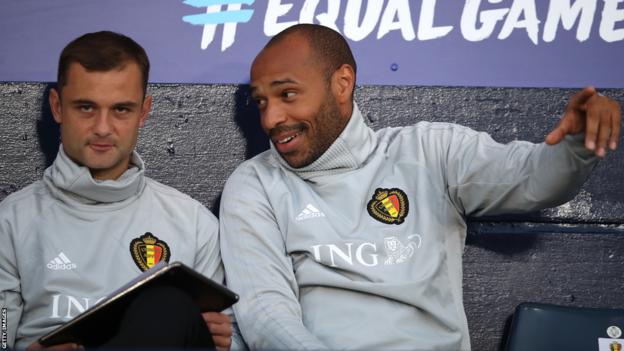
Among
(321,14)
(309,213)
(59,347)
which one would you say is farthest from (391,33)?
(59,347)

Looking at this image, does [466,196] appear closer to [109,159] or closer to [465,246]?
[465,246]

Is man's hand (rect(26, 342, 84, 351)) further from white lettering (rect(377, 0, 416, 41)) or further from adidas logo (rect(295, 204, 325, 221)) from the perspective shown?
white lettering (rect(377, 0, 416, 41))

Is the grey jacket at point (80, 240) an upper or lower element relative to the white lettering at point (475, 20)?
lower

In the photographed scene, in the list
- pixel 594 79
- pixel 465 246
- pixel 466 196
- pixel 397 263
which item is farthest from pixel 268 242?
pixel 594 79

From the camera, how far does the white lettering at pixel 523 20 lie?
3164mm

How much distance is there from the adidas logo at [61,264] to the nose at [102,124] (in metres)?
0.32

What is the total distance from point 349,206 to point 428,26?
0.78 m

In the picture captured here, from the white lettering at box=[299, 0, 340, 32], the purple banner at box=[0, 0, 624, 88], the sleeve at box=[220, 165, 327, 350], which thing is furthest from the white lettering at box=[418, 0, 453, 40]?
the sleeve at box=[220, 165, 327, 350]

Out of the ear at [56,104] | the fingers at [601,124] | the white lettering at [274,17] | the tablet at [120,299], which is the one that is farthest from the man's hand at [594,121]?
the ear at [56,104]

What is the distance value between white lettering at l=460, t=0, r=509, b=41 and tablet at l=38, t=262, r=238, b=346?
1.36 meters

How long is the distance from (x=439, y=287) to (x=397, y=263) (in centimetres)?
13

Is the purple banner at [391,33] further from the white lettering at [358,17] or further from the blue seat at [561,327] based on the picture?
the blue seat at [561,327]

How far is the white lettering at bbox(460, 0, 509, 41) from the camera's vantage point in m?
3.16

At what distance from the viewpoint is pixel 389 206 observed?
2684 millimetres
